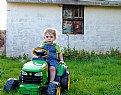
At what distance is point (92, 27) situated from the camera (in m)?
14.4

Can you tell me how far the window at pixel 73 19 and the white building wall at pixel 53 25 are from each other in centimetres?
21

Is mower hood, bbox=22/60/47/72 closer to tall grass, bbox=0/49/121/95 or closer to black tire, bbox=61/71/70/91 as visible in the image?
black tire, bbox=61/71/70/91

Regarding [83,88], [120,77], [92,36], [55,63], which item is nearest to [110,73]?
[120,77]

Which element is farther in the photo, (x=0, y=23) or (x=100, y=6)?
(x=0, y=23)

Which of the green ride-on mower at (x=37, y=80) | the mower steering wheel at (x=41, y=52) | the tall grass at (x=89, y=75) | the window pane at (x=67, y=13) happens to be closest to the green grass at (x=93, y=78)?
the tall grass at (x=89, y=75)

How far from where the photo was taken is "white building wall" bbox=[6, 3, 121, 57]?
13.8 metres

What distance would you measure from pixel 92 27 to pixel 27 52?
118 inches

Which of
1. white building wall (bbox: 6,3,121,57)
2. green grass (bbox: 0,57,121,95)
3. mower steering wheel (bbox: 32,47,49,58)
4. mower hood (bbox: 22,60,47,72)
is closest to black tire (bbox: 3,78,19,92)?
green grass (bbox: 0,57,121,95)

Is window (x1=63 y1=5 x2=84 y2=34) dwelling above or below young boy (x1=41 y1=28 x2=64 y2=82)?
above

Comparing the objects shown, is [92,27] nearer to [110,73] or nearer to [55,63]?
[110,73]

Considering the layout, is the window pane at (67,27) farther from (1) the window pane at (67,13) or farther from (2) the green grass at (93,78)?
(2) the green grass at (93,78)

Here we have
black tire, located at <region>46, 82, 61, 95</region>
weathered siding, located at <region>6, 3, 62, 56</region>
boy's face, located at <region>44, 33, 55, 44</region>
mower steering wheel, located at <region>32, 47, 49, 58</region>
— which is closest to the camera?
black tire, located at <region>46, 82, 61, 95</region>

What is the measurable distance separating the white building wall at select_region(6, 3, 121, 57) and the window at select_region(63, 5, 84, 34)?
0.21 m

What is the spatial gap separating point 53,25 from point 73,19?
3.07ft
